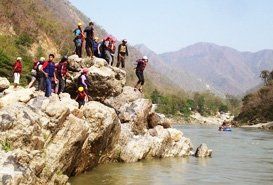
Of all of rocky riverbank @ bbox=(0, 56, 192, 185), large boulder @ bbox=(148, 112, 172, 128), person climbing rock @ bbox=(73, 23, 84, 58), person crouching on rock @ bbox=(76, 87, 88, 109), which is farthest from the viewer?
large boulder @ bbox=(148, 112, 172, 128)

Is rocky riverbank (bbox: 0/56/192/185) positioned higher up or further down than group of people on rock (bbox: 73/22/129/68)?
further down

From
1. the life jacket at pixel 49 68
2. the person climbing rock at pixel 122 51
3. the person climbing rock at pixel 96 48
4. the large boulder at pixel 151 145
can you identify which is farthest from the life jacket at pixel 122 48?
the life jacket at pixel 49 68

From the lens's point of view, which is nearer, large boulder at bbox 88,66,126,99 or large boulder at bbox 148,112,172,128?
large boulder at bbox 88,66,126,99

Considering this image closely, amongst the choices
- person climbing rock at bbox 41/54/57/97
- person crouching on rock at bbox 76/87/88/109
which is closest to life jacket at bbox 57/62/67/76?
person climbing rock at bbox 41/54/57/97

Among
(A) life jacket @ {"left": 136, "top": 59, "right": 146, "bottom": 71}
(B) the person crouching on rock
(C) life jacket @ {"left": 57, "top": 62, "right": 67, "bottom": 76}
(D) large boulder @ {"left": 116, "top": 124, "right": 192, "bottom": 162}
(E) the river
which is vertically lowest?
(E) the river

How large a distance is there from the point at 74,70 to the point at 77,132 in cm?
1046

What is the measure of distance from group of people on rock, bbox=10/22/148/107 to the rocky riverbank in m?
0.74

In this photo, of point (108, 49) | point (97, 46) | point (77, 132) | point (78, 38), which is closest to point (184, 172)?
point (77, 132)

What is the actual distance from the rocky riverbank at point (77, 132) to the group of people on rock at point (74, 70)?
74cm

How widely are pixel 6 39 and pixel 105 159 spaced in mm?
45460

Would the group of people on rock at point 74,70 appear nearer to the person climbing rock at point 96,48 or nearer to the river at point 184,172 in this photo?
the person climbing rock at point 96,48

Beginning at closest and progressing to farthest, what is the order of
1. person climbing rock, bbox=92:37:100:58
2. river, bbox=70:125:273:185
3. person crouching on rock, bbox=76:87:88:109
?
1. river, bbox=70:125:273:185
2. person crouching on rock, bbox=76:87:88:109
3. person climbing rock, bbox=92:37:100:58

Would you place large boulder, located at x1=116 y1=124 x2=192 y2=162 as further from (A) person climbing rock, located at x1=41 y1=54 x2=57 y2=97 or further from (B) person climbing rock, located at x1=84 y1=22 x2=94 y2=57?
(A) person climbing rock, located at x1=41 y1=54 x2=57 y2=97

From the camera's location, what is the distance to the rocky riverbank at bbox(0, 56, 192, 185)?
13.2 m
